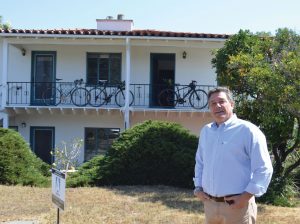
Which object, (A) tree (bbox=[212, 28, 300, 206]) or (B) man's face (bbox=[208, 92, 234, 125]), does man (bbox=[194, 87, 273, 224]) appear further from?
(A) tree (bbox=[212, 28, 300, 206])

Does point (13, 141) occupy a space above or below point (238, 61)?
below

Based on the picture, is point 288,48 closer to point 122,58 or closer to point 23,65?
point 122,58

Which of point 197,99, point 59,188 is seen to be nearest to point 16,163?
point 59,188

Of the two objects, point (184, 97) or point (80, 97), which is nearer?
point (184, 97)

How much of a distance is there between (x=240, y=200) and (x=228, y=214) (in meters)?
0.22

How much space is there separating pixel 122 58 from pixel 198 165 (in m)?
14.2

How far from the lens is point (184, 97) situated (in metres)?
17.4

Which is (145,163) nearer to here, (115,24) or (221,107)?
(221,107)

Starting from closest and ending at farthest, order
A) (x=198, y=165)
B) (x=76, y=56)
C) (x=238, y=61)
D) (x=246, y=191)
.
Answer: (x=246, y=191), (x=198, y=165), (x=238, y=61), (x=76, y=56)

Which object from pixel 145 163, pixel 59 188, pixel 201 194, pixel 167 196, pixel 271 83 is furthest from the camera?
pixel 145 163

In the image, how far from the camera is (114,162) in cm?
1175

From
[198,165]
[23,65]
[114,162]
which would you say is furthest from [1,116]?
[198,165]

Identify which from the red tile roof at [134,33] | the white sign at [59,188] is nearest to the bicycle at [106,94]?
the red tile roof at [134,33]

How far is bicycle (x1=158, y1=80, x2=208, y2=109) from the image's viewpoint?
17.2 metres
